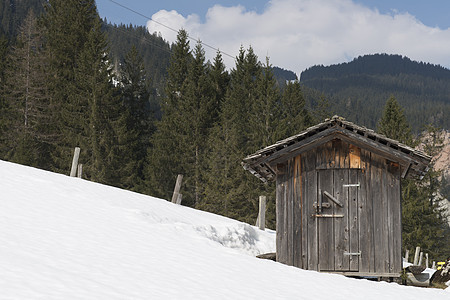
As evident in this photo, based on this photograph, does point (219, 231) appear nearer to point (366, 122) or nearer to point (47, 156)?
point (47, 156)

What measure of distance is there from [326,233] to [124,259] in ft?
18.9

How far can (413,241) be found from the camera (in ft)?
126

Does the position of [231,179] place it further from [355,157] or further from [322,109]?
[355,157]

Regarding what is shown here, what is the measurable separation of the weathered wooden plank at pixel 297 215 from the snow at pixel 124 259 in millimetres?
673

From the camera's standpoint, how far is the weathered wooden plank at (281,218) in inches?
536

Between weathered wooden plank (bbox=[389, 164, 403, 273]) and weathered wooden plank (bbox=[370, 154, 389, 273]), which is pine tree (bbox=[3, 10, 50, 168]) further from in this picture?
weathered wooden plank (bbox=[389, 164, 403, 273])

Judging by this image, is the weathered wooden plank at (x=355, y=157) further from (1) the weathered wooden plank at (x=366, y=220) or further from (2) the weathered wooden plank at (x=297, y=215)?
(2) the weathered wooden plank at (x=297, y=215)

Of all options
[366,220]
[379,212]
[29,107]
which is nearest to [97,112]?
[29,107]

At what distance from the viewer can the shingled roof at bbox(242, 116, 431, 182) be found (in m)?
12.8

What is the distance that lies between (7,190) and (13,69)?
110 ft

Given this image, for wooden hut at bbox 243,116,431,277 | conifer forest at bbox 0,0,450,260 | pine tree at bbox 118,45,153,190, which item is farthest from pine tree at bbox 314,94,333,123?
wooden hut at bbox 243,116,431,277

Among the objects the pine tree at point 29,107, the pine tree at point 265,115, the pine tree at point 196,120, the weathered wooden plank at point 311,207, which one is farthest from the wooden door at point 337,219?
the pine tree at point 29,107

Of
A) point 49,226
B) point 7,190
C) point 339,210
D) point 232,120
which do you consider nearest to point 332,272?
point 339,210

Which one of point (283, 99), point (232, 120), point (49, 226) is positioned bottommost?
point (49, 226)
